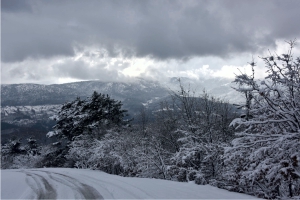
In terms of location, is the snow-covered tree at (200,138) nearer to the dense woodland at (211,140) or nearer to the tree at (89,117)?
the dense woodland at (211,140)

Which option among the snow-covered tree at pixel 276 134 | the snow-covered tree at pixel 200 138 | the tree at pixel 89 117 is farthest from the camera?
the tree at pixel 89 117

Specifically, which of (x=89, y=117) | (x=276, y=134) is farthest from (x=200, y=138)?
(x=89, y=117)

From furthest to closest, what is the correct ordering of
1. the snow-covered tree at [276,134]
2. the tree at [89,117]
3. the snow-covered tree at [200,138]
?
the tree at [89,117], the snow-covered tree at [200,138], the snow-covered tree at [276,134]

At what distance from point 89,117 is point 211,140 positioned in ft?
68.5

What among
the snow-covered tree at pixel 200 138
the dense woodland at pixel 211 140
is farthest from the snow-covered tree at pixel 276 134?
the snow-covered tree at pixel 200 138

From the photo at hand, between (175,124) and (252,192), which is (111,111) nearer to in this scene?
(175,124)

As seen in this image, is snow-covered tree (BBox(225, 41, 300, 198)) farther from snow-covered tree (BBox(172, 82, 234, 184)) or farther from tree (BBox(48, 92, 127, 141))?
tree (BBox(48, 92, 127, 141))

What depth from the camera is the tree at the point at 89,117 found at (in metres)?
31.0

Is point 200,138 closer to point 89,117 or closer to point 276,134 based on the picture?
point 276,134

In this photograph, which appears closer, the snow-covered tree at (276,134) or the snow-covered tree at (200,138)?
the snow-covered tree at (276,134)

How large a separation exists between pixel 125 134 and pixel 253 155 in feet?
64.9

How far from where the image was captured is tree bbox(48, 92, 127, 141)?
102 feet

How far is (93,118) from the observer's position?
33.1 meters

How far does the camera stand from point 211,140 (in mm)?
16250
